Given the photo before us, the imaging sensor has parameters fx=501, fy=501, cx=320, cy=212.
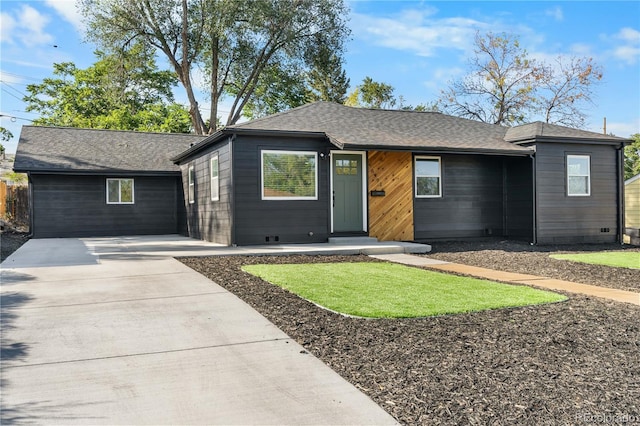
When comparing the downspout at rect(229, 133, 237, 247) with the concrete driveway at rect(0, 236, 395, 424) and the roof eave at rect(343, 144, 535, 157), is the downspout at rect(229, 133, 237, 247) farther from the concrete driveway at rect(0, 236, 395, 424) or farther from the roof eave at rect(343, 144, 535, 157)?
the concrete driveway at rect(0, 236, 395, 424)

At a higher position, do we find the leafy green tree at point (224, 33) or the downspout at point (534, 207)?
the leafy green tree at point (224, 33)

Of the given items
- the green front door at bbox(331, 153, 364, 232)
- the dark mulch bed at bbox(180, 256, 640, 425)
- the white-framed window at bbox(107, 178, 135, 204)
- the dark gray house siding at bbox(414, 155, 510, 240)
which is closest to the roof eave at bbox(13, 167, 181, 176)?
the white-framed window at bbox(107, 178, 135, 204)

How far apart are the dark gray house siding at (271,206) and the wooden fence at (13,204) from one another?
13.7 metres

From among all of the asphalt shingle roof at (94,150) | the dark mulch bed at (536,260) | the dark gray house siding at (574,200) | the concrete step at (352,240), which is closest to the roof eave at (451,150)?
the dark gray house siding at (574,200)

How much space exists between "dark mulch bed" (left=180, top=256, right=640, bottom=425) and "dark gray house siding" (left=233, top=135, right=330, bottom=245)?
6278 millimetres

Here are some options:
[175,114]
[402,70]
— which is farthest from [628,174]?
[175,114]

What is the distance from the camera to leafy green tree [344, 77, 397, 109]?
1608 inches

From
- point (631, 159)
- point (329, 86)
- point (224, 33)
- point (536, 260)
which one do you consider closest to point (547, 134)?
point (536, 260)

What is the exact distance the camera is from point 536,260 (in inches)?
408

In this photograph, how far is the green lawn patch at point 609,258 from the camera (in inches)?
381

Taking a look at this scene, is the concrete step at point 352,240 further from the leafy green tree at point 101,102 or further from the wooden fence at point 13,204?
the leafy green tree at point 101,102

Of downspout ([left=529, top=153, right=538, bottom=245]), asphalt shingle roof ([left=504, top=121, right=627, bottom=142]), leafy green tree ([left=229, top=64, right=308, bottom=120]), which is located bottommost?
downspout ([left=529, top=153, right=538, bottom=245])

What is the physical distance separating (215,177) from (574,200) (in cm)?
1005

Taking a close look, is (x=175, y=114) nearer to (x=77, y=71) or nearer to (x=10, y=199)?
(x=77, y=71)
